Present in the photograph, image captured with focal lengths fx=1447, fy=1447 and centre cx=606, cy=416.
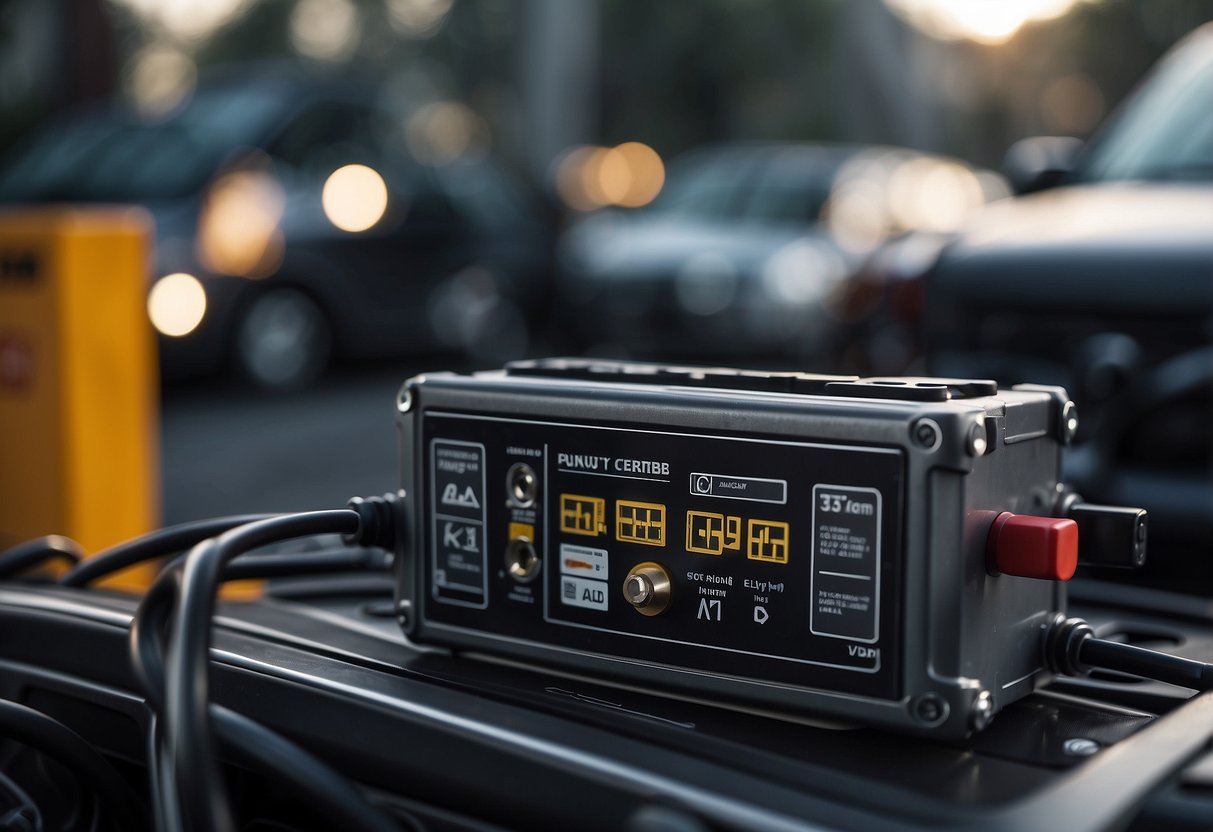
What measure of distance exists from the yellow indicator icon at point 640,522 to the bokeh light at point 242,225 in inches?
252

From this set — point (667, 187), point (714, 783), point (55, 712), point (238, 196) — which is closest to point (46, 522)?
point (55, 712)

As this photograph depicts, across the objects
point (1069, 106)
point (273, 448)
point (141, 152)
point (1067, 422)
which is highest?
point (1069, 106)

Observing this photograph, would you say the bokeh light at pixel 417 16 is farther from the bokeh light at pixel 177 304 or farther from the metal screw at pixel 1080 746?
the metal screw at pixel 1080 746

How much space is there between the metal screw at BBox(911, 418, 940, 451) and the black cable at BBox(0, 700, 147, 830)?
30.7 inches

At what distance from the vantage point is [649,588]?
1268 mm

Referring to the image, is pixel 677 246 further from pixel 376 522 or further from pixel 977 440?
pixel 977 440

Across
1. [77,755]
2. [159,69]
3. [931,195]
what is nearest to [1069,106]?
[159,69]

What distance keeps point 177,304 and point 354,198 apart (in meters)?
1.56

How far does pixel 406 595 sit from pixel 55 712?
38cm

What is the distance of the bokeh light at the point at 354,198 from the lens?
8.27m

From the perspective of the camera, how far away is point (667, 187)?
9961mm

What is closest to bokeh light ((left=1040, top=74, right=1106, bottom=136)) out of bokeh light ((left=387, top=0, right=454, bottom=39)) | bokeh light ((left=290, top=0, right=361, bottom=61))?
bokeh light ((left=387, top=0, right=454, bottom=39))

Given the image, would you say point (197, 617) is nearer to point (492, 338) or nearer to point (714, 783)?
point (714, 783)

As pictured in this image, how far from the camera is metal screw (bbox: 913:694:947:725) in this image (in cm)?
115
